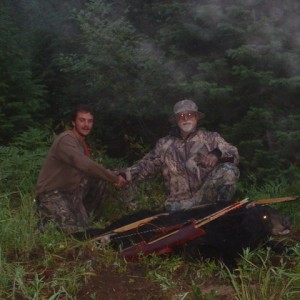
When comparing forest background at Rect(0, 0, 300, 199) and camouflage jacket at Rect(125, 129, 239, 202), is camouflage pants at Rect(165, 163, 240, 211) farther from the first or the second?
forest background at Rect(0, 0, 300, 199)

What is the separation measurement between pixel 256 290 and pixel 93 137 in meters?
5.81

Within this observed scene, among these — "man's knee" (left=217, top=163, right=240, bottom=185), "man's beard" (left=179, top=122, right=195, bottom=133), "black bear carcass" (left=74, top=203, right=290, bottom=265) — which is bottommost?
"black bear carcass" (left=74, top=203, right=290, bottom=265)

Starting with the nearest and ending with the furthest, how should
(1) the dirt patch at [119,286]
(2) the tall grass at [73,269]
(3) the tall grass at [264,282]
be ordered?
(3) the tall grass at [264,282]
(2) the tall grass at [73,269]
(1) the dirt patch at [119,286]

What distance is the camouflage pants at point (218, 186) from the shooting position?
21.0 feet

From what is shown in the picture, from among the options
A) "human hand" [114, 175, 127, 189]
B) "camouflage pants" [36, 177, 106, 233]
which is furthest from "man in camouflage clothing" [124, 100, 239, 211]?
"camouflage pants" [36, 177, 106, 233]

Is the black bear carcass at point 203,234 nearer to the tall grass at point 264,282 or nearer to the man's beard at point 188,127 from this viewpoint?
the tall grass at point 264,282

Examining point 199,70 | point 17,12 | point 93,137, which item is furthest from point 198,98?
point 17,12

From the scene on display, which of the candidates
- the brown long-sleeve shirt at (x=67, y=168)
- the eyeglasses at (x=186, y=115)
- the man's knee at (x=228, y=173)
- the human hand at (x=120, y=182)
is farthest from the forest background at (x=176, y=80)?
the human hand at (x=120, y=182)

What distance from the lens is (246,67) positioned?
289 inches

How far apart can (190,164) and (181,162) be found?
0.39ft

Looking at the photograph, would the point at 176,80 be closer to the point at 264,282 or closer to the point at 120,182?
the point at 120,182

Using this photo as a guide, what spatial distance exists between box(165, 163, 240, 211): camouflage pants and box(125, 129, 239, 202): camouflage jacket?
10 cm

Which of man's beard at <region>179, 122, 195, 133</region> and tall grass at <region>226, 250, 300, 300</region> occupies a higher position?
man's beard at <region>179, 122, 195, 133</region>

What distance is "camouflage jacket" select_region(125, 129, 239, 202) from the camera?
674 cm
